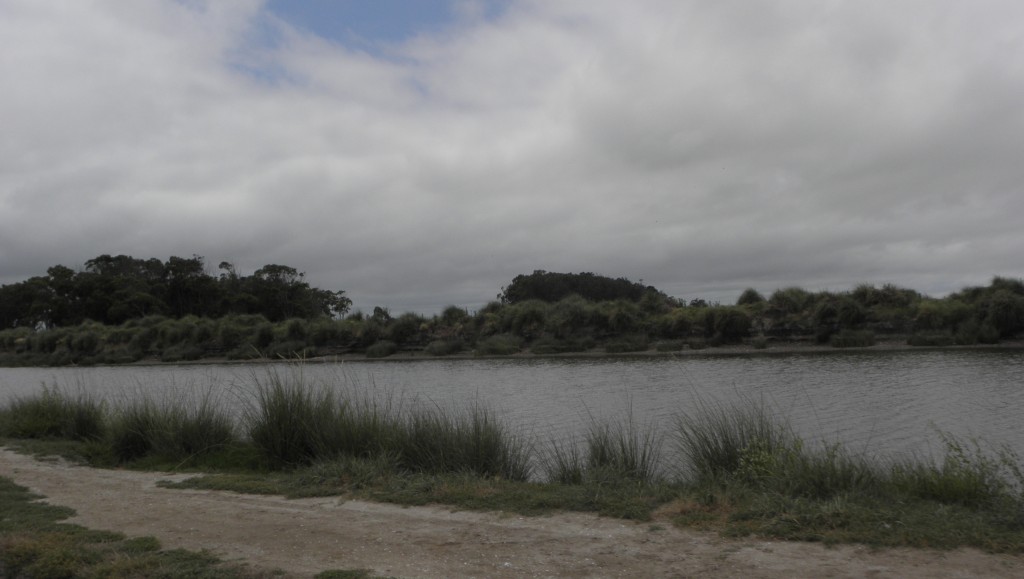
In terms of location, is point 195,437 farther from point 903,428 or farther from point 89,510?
point 903,428

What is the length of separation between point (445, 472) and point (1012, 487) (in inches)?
262

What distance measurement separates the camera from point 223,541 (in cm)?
694

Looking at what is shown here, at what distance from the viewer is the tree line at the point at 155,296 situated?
237 ft

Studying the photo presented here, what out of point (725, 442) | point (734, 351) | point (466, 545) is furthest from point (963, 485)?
point (734, 351)

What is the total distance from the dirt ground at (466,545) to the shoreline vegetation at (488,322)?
20.8 ft

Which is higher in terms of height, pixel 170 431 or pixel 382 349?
pixel 382 349

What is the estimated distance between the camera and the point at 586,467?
33.0ft

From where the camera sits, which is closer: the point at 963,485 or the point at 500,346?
the point at 963,485

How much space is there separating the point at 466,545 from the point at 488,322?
39.7m

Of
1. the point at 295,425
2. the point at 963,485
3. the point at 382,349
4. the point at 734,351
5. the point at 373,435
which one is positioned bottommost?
the point at 963,485

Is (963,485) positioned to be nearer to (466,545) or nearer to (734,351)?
(466,545)

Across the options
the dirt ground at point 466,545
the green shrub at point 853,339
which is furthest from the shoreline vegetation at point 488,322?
the dirt ground at point 466,545

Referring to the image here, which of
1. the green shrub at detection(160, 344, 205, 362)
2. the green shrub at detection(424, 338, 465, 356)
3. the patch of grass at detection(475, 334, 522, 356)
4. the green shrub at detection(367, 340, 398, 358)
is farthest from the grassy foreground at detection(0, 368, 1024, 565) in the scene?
the green shrub at detection(160, 344, 205, 362)

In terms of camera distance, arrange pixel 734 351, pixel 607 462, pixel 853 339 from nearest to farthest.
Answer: pixel 607 462 < pixel 853 339 < pixel 734 351
